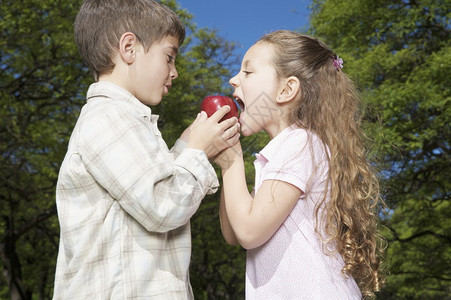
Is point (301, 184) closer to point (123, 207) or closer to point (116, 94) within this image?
point (123, 207)

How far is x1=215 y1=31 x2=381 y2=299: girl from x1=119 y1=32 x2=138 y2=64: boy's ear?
55 centimetres

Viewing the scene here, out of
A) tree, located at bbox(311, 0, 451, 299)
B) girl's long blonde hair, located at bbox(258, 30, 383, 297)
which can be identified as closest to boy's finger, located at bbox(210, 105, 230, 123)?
girl's long blonde hair, located at bbox(258, 30, 383, 297)

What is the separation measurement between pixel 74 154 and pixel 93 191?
175 millimetres

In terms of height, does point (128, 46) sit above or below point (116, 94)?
above

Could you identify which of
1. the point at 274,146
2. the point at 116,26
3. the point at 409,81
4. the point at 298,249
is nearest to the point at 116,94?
the point at 116,26

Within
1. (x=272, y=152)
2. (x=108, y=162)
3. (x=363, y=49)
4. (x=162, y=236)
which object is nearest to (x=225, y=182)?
(x=272, y=152)

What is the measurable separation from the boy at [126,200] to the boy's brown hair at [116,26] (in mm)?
197

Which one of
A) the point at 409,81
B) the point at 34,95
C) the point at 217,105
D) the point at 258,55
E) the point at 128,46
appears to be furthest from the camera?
the point at 34,95

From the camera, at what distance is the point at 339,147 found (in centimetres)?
252

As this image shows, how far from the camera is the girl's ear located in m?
2.55

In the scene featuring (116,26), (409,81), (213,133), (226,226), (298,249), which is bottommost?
(298,249)

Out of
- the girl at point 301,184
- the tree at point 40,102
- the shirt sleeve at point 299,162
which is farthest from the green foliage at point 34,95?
the shirt sleeve at point 299,162

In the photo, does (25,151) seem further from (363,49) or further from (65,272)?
(65,272)

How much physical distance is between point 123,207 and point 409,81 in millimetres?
11765
